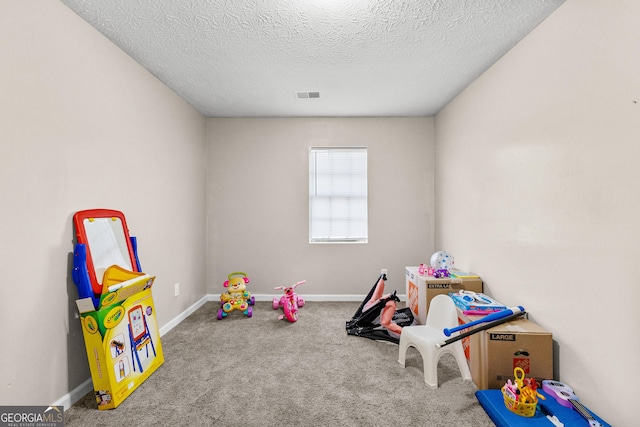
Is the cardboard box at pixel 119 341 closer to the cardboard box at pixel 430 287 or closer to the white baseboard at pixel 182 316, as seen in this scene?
the white baseboard at pixel 182 316

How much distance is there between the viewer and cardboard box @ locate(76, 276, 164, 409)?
1766 mm

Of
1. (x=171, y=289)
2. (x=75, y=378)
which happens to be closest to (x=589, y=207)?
(x=75, y=378)

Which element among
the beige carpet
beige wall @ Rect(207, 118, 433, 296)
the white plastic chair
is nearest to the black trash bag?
the beige carpet

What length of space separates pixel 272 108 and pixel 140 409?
323 centimetres

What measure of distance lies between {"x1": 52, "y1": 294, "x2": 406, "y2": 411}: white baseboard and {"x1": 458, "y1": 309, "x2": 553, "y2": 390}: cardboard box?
2067mm

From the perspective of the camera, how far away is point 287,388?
201 centimetres

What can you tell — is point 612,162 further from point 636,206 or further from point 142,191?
point 142,191

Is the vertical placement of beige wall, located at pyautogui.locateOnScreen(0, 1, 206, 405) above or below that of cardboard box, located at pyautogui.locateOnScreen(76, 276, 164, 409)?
above

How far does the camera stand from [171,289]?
3119mm

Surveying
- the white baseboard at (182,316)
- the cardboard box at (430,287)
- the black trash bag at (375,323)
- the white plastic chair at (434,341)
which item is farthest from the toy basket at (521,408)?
the white baseboard at (182,316)

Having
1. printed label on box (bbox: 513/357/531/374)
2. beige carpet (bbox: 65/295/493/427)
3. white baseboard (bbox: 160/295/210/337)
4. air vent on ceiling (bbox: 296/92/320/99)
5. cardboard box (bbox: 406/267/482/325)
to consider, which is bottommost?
beige carpet (bbox: 65/295/493/427)

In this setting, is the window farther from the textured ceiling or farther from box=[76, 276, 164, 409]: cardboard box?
box=[76, 276, 164, 409]: cardboard box

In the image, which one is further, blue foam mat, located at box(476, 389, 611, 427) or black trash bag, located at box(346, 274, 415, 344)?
black trash bag, located at box(346, 274, 415, 344)

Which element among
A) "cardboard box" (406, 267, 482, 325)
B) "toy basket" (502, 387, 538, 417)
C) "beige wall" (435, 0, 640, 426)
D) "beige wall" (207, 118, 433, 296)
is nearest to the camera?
"beige wall" (435, 0, 640, 426)
